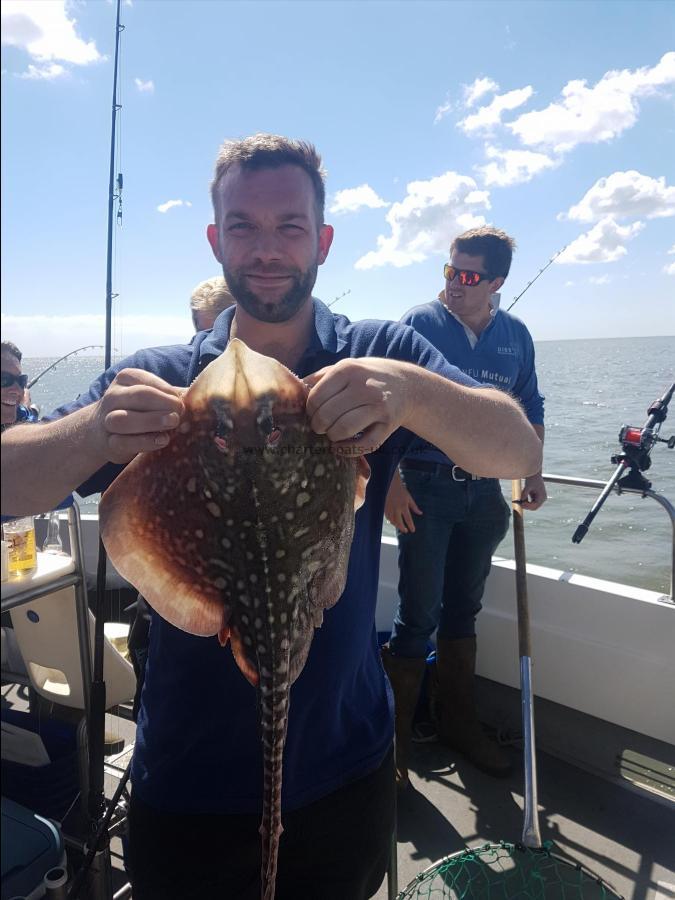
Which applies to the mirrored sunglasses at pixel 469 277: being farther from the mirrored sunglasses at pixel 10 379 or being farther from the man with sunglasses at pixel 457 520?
the mirrored sunglasses at pixel 10 379

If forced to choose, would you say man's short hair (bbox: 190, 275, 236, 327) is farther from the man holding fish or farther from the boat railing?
the boat railing

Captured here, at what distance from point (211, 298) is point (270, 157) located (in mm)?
2169

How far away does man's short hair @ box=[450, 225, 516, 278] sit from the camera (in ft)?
12.7

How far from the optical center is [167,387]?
1.18 meters

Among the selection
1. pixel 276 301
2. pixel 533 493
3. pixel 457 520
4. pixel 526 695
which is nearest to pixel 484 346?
pixel 533 493

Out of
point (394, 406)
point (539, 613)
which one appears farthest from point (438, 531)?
point (394, 406)

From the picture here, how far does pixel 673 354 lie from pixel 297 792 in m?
6.04

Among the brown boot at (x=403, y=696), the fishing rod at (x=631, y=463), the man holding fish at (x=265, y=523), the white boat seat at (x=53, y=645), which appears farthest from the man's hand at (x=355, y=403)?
the fishing rod at (x=631, y=463)

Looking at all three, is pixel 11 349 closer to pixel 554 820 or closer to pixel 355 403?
pixel 355 403

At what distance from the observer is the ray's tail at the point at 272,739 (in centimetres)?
121

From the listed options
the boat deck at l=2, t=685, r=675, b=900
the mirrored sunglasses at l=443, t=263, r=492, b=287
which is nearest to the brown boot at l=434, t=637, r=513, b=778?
the boat deck at l=2, t=685, r=675, b=900

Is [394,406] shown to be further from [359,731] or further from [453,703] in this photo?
[453,703]

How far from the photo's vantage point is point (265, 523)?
47.2 inches

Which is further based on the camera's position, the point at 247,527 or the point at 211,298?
the point at 211,298
